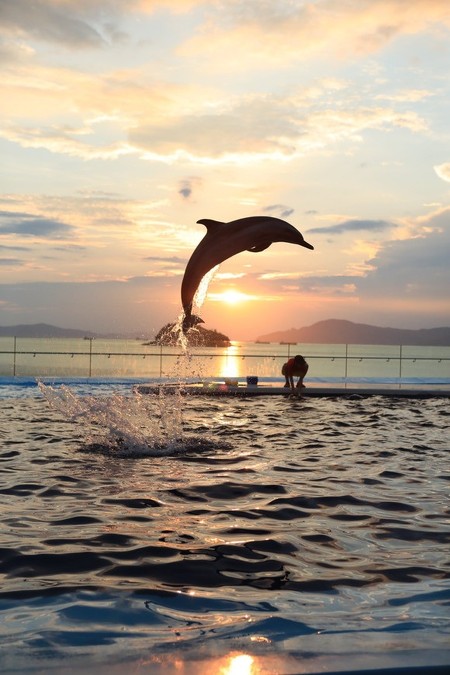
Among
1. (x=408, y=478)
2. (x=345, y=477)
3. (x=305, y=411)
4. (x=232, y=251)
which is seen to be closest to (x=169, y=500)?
(x=345, y=477)

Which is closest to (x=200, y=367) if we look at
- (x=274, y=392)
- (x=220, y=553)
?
(x=274, y=392)

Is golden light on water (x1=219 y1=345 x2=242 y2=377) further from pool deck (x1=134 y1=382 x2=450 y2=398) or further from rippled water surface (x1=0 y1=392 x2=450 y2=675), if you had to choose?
rippled water surface (x1=0 y1=392 x2=450 y2=675)

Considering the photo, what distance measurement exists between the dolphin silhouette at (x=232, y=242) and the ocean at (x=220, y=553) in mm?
2683

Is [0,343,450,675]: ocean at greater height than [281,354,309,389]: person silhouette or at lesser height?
lesser

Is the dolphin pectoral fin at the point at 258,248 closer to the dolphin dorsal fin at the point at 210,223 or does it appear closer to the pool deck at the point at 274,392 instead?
the dolphin dorsal fin at the point at 210,223

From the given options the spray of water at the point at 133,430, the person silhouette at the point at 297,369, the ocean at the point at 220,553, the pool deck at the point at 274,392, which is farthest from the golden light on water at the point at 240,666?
the person silhouette at the point at 297,369

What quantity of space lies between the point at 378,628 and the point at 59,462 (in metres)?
6.56

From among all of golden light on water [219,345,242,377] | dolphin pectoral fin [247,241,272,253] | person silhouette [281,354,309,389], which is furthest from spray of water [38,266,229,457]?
golden light on water [219,345,242,377]

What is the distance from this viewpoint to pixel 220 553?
5328mm

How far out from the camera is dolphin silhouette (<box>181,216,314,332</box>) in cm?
1052

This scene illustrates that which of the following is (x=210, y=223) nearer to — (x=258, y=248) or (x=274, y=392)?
(x=258, y=248)

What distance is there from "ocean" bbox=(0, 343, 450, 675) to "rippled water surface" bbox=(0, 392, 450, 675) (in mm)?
16

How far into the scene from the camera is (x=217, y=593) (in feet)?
14.4

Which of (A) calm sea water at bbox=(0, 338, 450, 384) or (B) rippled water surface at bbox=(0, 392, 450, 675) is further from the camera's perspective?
(A) calm sea water at bbox=(0, 338, 450, 384)
